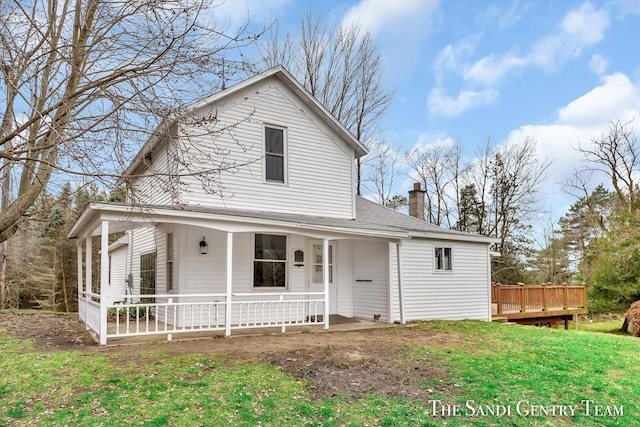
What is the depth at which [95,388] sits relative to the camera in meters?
5.41

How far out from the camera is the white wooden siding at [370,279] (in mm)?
12078

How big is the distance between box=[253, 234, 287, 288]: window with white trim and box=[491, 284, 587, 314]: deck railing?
8109 millimetres

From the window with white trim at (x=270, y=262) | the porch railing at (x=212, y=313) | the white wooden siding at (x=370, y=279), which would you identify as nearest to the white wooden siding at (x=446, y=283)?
the white wooden siding at (x=370, y=279)

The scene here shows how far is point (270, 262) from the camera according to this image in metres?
11.1

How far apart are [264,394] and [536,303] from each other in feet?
45.1

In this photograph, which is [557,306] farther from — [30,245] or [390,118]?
[30,245]

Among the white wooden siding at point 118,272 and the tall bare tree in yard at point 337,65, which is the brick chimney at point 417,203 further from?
the white wooden siding at point 118,272

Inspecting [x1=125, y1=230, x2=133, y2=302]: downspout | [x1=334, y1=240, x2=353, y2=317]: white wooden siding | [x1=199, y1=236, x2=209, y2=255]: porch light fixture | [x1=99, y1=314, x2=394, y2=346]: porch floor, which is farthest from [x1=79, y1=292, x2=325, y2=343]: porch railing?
[x1=125, y1=230, x2=133, y2=302]: downspout

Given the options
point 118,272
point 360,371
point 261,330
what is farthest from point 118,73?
point 118,272

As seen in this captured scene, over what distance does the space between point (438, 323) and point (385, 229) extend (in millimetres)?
3002

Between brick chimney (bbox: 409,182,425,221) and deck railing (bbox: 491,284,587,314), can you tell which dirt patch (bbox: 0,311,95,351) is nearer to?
brick chimney (bbox: 409,182,425,221)

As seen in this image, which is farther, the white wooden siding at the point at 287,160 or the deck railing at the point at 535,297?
the deck railing at the point at 535,297

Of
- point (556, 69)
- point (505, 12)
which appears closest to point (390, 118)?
point (556, 69)

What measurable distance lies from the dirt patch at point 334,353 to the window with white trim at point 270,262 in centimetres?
194
